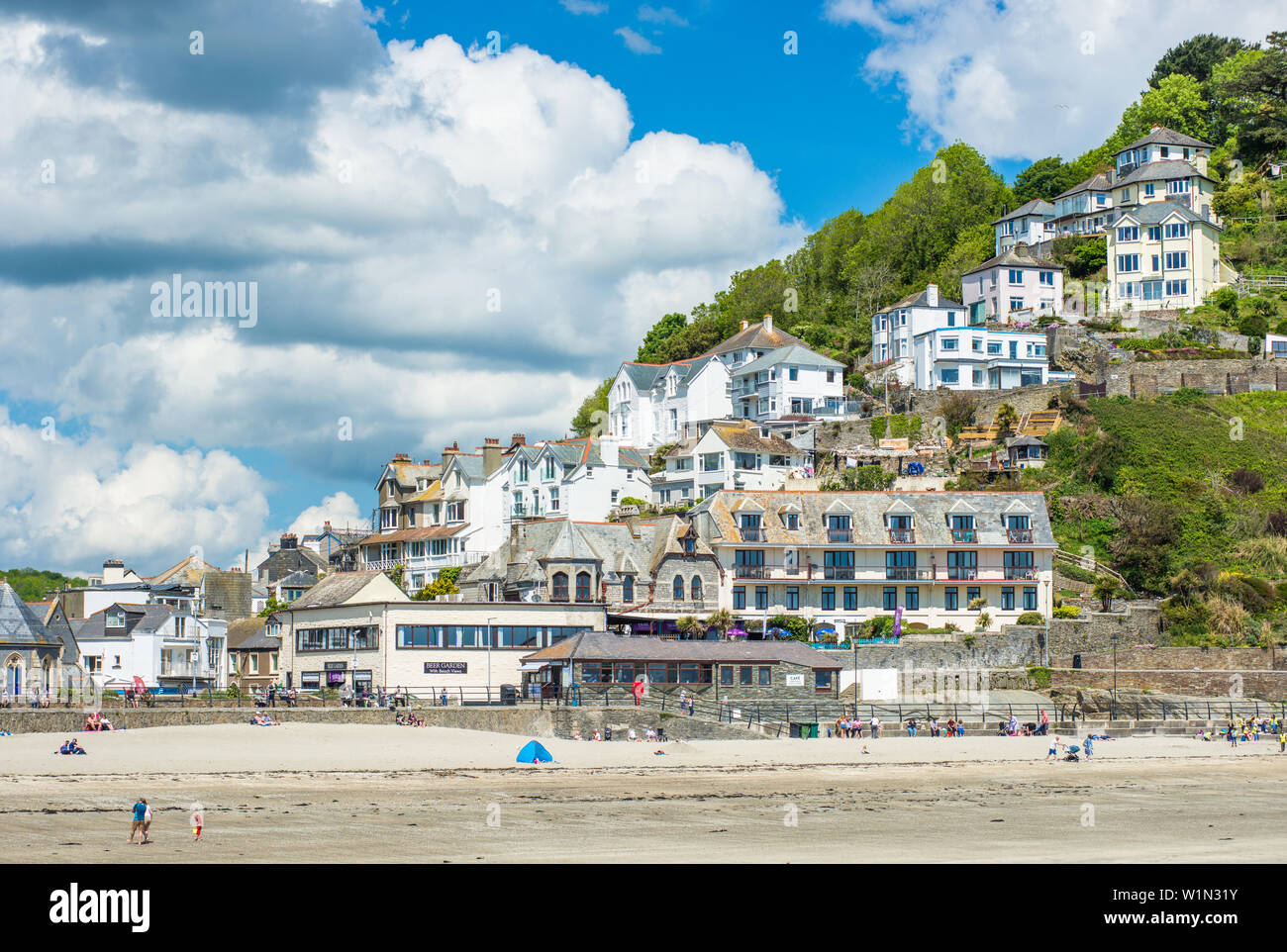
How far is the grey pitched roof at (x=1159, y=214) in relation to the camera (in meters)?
88.8

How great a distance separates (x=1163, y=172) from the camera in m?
94.6

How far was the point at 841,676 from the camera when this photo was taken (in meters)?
56.9

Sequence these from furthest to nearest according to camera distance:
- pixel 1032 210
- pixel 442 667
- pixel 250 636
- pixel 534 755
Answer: pixel 1032 210 → pixel 250 636 → pixel 442 667 → pixel 534 755

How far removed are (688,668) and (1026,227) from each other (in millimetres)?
59502

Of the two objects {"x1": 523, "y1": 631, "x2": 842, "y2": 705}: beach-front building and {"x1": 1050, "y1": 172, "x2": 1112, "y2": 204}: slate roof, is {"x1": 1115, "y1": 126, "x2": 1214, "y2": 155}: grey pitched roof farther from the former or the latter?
{"x1": 523, "y1": 631, "x2": 842, "y2": 705}: beach-front building

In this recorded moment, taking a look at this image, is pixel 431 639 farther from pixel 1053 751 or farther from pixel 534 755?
pixel 1053 751

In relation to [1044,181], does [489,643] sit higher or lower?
lower

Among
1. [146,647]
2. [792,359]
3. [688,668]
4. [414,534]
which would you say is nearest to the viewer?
[688,668]

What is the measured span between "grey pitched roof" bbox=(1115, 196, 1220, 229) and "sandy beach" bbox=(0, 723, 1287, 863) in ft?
170

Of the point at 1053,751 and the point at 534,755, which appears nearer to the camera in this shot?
the point at 534,755

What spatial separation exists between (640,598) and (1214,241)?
168ft

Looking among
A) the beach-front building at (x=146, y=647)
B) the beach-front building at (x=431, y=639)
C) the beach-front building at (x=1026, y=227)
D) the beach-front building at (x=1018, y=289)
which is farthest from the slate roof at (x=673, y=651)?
the beach-front building at (x=1026, y=227)

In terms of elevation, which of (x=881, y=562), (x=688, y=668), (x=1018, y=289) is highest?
(x=1018, y=289)

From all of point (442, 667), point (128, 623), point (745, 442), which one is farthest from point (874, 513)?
point (128, 623)
